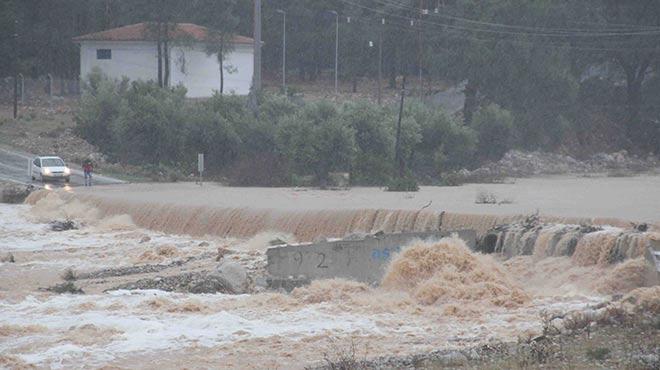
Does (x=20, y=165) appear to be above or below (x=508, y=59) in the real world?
below

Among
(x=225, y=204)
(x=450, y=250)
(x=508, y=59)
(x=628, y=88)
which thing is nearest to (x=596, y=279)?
(x=450, y=250)

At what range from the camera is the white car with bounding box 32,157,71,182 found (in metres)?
57.2

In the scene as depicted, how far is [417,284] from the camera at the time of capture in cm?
2945

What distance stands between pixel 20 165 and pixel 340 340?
42225 mm

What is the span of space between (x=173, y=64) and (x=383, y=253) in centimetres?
5650

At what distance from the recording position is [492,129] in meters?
A: 75.0

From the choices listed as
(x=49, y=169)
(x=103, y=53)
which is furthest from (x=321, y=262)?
(x=103, y=53)

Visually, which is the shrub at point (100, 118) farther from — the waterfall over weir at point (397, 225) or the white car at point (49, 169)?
the waterfall over weir at point (397, 225)

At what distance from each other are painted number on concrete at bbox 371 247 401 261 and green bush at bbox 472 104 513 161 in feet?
143

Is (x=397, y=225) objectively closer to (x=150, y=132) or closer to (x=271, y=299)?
(x=271, y=299)

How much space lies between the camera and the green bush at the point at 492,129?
245 ft

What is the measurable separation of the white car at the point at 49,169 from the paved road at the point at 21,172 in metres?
0.32

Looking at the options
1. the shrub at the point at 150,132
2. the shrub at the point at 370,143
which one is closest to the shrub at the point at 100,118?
the shrub at the point at 150,132

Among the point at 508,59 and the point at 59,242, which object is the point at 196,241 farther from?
the point at 508,59
